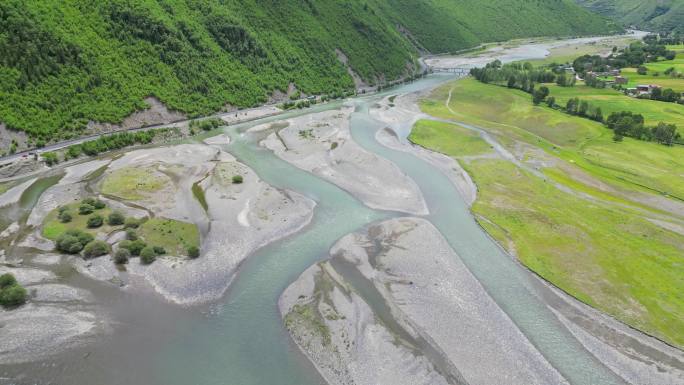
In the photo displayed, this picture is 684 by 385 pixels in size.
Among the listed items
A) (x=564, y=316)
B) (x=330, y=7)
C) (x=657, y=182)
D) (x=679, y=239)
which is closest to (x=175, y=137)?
(x=564, y=316)

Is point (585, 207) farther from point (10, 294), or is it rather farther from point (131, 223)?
point (10, 294)

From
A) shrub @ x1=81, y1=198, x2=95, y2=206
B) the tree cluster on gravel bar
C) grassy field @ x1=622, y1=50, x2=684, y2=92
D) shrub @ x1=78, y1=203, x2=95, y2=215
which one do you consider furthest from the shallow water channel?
grassy field @ x1=622, y1=50, x2=684, y2=92

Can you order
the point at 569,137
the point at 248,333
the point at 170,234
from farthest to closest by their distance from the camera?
1. the point at 569,137
2. the point at 170,234
3. the point at 248,333

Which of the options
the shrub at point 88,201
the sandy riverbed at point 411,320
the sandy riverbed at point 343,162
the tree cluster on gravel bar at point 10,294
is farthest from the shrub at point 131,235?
the sandy riverbed at point 343,162

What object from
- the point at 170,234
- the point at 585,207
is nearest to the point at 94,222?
the point at 170,234

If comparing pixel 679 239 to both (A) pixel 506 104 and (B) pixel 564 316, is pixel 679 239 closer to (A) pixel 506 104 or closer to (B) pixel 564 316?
(B) pixel 564 316
